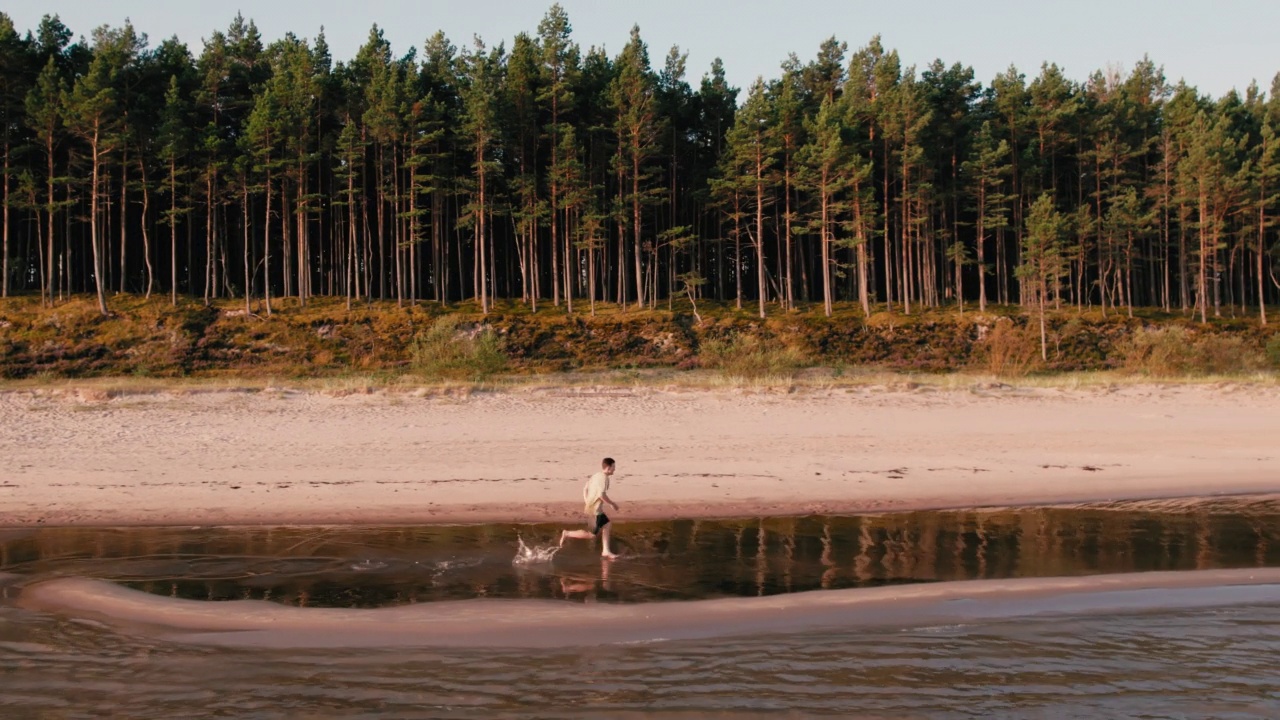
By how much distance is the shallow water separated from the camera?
7.36 metres

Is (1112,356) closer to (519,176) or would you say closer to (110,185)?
(519,176)

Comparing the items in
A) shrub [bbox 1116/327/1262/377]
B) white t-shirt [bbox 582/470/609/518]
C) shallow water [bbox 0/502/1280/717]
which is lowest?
shallow water [bbox 0/502/1280/717]

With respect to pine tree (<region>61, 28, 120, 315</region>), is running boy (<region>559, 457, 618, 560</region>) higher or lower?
lower

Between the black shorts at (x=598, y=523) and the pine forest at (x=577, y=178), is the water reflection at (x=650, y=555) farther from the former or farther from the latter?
the pine forest at (x=577, y=178)

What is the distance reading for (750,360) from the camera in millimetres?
34375

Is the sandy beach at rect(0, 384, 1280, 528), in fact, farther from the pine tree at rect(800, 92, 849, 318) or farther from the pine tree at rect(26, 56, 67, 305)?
the pine tree at rect(800, 92, 849, 318)

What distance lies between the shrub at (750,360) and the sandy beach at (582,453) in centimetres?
687

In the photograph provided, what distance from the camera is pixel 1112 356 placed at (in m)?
45.8

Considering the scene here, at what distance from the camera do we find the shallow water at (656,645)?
7363 mm

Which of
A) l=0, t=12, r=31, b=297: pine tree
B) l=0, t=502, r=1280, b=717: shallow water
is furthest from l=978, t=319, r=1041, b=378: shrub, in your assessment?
l=0, t=12, r=31, b=297: pine tree

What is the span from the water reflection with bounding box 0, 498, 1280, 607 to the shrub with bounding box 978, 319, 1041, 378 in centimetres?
2201

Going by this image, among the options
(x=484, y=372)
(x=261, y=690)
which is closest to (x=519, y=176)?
(x=484, y=372)

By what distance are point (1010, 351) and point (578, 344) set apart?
20423 millimetres

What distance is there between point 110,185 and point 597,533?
50.7m
